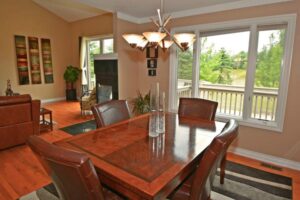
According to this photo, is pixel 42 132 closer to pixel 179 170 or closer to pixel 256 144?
pixel 179 170

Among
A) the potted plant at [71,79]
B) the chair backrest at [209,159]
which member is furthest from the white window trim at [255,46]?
the potted plant at [71,79]

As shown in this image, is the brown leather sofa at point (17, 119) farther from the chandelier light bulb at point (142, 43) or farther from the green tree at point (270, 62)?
the green tree at point (270, 62)

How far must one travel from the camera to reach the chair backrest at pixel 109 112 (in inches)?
84.6

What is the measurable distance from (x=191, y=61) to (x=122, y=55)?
55.6 inches

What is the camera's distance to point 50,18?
654 centimetres

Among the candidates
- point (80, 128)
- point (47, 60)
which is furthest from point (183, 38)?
point (47, 60)

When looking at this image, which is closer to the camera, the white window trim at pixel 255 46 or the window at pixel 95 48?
A: the white window trim at pixel 255 46

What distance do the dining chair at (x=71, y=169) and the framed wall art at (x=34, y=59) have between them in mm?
6170

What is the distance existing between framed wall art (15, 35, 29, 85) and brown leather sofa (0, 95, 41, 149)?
3518mm

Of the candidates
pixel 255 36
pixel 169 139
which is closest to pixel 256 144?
pixel 255 36

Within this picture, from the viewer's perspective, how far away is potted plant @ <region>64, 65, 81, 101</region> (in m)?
6.77

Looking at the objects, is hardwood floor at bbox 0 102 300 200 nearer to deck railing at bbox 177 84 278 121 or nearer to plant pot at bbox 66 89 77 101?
deck railing at bbox 177 84 278 121

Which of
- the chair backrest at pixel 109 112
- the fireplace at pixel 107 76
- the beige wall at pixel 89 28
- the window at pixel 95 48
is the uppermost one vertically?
the beige wall at pixel 89 28

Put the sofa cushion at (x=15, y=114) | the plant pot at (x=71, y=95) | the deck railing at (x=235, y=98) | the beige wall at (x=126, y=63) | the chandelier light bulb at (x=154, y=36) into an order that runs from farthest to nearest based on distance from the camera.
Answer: the plant pot at (x=71, y=95)
the beige wall at (x=126, y=63)
the deck railing at (x=235, y=98)
the sofa cushion at (x=15, y=114)
the chandelier light bulb at (x=154, y=36)
